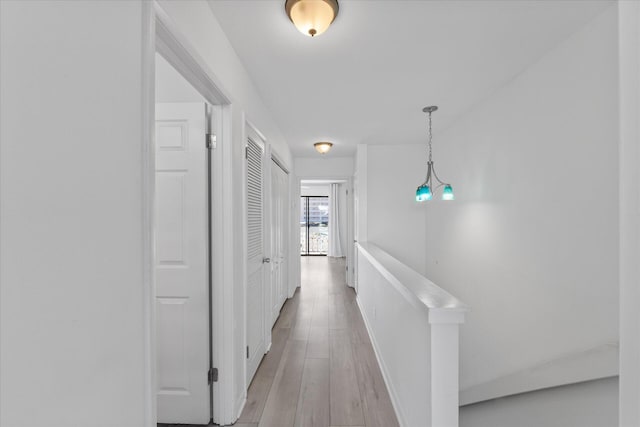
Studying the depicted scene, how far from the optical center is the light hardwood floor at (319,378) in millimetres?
2086

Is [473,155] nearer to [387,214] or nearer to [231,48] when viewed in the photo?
[387,214]

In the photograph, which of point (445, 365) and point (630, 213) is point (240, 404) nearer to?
point (445, 365)

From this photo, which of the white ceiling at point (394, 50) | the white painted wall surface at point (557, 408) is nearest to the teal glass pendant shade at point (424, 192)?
the white ceiling at point (394, 50)

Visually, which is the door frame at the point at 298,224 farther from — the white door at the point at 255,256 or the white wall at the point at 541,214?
the white door at the point at 255,256

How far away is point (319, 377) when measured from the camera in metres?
2.59

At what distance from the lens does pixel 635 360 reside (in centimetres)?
62

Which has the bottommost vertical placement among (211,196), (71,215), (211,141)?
(71,215)

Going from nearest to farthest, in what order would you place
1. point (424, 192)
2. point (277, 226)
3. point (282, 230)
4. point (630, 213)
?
point (630, 213)
point (424, 192)
point (277, 226)
point (282, 230)

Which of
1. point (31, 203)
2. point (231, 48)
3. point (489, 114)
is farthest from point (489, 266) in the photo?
point (31, 203)

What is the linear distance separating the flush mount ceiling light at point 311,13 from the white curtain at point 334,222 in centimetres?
823

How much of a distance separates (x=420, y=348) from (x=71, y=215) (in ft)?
5.17

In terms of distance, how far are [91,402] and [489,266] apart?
3.16 metres

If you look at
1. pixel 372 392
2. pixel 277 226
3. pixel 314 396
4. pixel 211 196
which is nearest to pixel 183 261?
pixel 211 196

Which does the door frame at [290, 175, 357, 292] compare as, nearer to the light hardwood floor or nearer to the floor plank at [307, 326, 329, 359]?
the light hardwood floor
